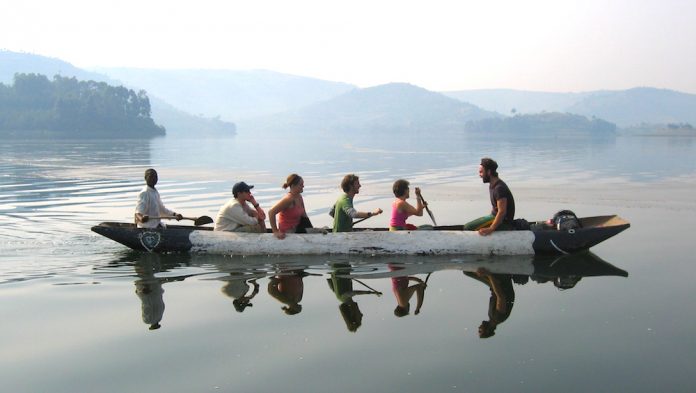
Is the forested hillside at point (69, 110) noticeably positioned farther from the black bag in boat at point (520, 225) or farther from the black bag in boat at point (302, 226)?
the black bag in boat at point (520, 225)

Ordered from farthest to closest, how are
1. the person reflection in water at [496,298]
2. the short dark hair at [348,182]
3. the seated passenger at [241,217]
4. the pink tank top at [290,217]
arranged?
1. the seated passenger at [241,217]
2. the pink tank top at [290,217]
3. the short dark hair at [348,182]
4. the person reflection in water at [496,298]

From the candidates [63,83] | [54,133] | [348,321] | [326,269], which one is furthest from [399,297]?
[63,83]

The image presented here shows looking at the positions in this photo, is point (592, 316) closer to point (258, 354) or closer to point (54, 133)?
point (258, 354)

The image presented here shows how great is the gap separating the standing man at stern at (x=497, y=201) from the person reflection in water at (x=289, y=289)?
151 inches

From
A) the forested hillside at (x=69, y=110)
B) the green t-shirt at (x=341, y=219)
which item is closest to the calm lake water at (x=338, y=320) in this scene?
the green t-shirt at (x=341, y=219)

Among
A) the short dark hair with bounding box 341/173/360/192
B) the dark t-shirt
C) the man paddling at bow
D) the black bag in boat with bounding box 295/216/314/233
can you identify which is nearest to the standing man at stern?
the dark t-shirt

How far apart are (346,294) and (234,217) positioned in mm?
4208

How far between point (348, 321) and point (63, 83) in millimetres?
187697

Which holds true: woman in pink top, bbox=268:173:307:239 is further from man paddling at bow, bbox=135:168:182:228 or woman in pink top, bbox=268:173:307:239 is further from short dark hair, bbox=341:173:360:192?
man paddling at bow, bbox=135:168:182:228

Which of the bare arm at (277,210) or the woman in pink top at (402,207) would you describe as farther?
the bare arm at (277,210)

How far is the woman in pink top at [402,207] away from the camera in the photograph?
13109mm

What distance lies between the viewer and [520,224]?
13.6m

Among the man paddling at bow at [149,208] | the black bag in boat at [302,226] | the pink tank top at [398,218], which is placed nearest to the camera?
the pink tank top at [398,218]

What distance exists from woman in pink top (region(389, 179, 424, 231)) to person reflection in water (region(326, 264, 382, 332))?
1.58 m
